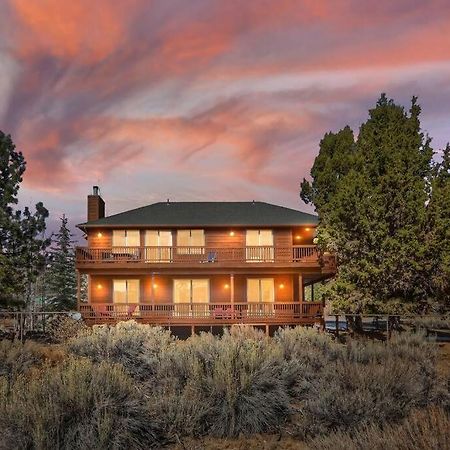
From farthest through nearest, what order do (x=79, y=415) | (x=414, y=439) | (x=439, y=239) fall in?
(x=439, y=239) < (x=79, y=415) < (x=414, y=439)

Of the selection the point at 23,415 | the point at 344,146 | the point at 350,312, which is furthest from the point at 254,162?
the point at 23,415

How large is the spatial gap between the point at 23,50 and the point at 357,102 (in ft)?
47.1

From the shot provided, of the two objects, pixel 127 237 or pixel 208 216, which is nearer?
pixel 127 237

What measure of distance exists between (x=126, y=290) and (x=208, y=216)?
677 centimetres

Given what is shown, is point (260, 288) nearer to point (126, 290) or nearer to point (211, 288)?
point (211, 288)

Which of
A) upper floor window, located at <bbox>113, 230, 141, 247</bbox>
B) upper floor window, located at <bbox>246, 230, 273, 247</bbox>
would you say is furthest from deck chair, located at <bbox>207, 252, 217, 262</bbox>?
upper floor window, located at <bbox>113, 230, 141, 247</bbox>

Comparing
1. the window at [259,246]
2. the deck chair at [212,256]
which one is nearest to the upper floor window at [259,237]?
the window at [259,246]

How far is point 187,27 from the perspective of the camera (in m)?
16.2

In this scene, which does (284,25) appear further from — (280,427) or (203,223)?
(203,223)

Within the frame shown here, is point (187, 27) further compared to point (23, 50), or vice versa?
point (23, 50)

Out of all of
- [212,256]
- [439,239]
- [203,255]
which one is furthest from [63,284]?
[439,239]

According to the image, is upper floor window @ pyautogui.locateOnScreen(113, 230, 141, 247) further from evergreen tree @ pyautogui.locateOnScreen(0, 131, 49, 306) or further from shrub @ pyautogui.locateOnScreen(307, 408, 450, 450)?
shrub @ pyautogui.locateOnScreen(307, 408, 450, 450)

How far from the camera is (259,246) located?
25.9 metres

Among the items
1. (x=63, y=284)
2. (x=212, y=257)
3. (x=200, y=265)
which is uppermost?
(x=212, y=257)
